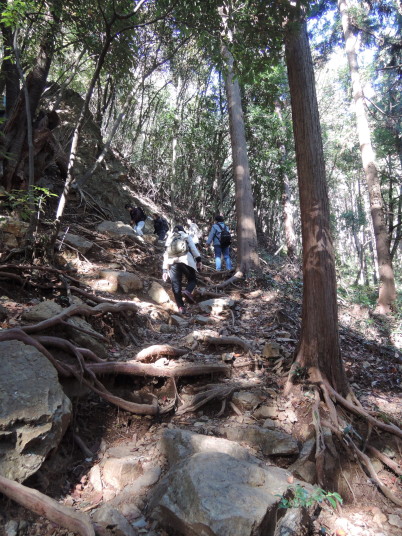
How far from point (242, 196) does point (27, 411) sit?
881 cm

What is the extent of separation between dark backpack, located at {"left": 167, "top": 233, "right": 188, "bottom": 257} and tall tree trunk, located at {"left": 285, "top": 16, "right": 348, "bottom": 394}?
3055 millimetres

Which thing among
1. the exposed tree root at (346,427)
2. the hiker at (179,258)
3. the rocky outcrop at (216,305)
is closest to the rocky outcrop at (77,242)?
the hiker at (179,258)

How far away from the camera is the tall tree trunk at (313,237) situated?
4.52m

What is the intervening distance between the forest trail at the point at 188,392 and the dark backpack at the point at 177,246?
117 cm

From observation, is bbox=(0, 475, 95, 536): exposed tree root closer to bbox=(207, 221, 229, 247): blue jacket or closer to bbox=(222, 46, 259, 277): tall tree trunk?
bbox=(222, 46, 259, 277): tall tree trunk

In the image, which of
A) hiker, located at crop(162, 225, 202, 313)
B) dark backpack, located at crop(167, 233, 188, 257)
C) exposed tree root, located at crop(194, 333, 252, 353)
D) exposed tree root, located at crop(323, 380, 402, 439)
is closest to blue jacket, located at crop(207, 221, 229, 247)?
hiker, located at crop(162, 225, 202, 313)

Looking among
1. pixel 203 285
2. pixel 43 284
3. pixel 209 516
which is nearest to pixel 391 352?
pixel 203 285

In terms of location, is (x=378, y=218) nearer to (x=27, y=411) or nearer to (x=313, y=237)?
(x=313, y=237)

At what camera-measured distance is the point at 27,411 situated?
2830 mm

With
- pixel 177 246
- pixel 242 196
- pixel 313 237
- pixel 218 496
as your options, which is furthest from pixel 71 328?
pixel 242 196

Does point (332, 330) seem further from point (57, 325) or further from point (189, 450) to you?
point (57, 325)

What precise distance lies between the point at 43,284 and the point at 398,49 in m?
15.4

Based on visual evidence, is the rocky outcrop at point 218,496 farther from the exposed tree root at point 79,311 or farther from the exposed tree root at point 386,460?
the exposed tree root at point 79,311

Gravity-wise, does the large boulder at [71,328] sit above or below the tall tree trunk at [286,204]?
below
